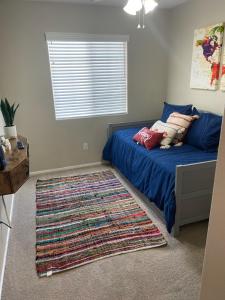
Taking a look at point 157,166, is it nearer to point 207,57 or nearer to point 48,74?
point 207,57

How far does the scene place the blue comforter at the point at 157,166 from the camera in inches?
81.4

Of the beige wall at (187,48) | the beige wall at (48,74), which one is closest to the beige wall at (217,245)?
the beige wall at (187,48)

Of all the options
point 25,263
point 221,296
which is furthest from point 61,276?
point 221,296

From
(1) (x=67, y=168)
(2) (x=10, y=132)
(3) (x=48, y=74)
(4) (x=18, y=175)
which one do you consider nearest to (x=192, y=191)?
(4) (x=18, y=175)

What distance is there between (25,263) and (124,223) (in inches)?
38.4

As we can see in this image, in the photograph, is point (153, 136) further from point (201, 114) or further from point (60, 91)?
point (60, 91)

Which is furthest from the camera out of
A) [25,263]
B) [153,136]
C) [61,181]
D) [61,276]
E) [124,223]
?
[61,181]

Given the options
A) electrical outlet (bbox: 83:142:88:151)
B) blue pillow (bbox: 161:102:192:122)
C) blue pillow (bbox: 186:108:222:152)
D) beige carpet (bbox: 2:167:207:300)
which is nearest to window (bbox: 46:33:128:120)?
electrical outlet (bbox: 83:142:88:151)

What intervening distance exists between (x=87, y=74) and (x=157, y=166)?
1884 mm

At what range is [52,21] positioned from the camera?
303 cm

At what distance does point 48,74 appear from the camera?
3217 mm

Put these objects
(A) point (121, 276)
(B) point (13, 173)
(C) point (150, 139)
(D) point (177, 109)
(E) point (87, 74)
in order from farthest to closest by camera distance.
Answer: (E) point (87, 74) < (D) point (177, 109) < (C) point (150, 139) < (A) point (121, 276) < (B) point (13, 173)


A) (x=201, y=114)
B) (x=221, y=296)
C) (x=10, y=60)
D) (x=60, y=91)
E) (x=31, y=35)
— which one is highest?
(x=31, y=35)

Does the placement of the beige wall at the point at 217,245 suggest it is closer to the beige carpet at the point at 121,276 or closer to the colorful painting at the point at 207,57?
the beige carpet at the point at 121,276
